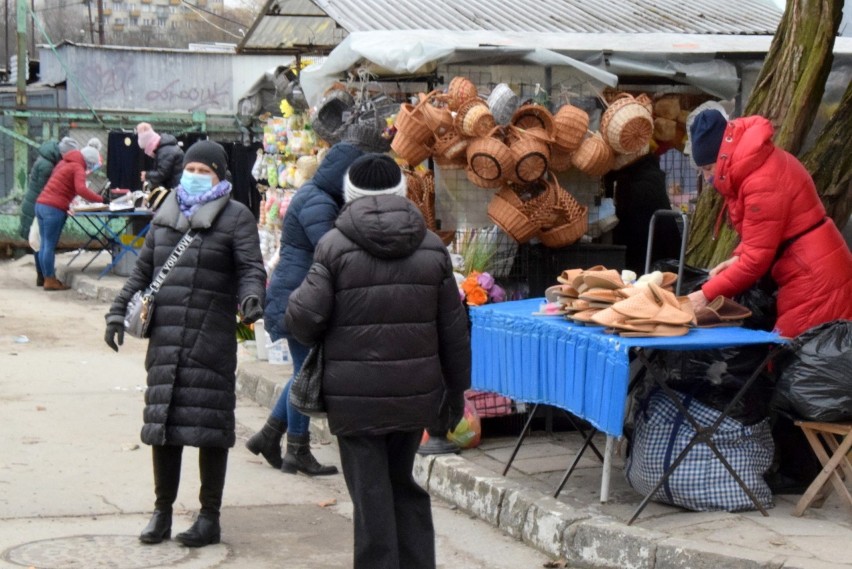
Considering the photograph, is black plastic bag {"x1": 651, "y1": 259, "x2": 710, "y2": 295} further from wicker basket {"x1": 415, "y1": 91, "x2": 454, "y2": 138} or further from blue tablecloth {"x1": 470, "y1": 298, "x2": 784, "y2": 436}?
wicker basket {"x1": 415, "y1": 91, "x2": 454, "y2": 138}

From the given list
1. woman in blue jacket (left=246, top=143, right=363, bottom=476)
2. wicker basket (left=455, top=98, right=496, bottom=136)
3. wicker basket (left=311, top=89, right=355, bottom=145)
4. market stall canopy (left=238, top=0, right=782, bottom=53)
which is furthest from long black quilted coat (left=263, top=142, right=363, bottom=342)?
market stall canopy (left=238, top=0, right=782, bottom=53)

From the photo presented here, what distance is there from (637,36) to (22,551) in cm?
576

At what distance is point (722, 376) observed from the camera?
5.98 m

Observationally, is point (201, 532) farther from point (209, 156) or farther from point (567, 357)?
point (567, 357)

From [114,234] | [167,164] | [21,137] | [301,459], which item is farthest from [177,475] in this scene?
[21,137]

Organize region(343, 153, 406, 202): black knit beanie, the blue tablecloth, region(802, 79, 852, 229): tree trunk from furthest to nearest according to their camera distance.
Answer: region(802, 79, 852, 229): tree trunk
the blue tablecloth
region(343, 153, 406, 202): black knit beanie

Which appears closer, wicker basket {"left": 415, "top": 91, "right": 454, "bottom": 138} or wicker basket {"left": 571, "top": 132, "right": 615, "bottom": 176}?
wicker basket {"left": 415, "top": 91, "right": 454, "bottom": 138}

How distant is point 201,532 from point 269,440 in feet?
5.39

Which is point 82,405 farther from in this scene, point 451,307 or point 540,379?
point 451,307

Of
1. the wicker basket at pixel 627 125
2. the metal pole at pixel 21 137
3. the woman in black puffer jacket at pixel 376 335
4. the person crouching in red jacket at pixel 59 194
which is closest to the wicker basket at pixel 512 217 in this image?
the wicker basket at pixel 627 125

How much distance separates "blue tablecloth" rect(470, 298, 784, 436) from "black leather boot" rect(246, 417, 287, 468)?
1.38 meters

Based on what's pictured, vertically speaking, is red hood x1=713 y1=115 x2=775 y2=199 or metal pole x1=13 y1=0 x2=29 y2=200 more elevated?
red hood x1=713 y1=115 x2=775 y2=199

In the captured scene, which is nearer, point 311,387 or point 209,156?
point 311,387

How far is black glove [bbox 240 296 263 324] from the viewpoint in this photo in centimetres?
576
